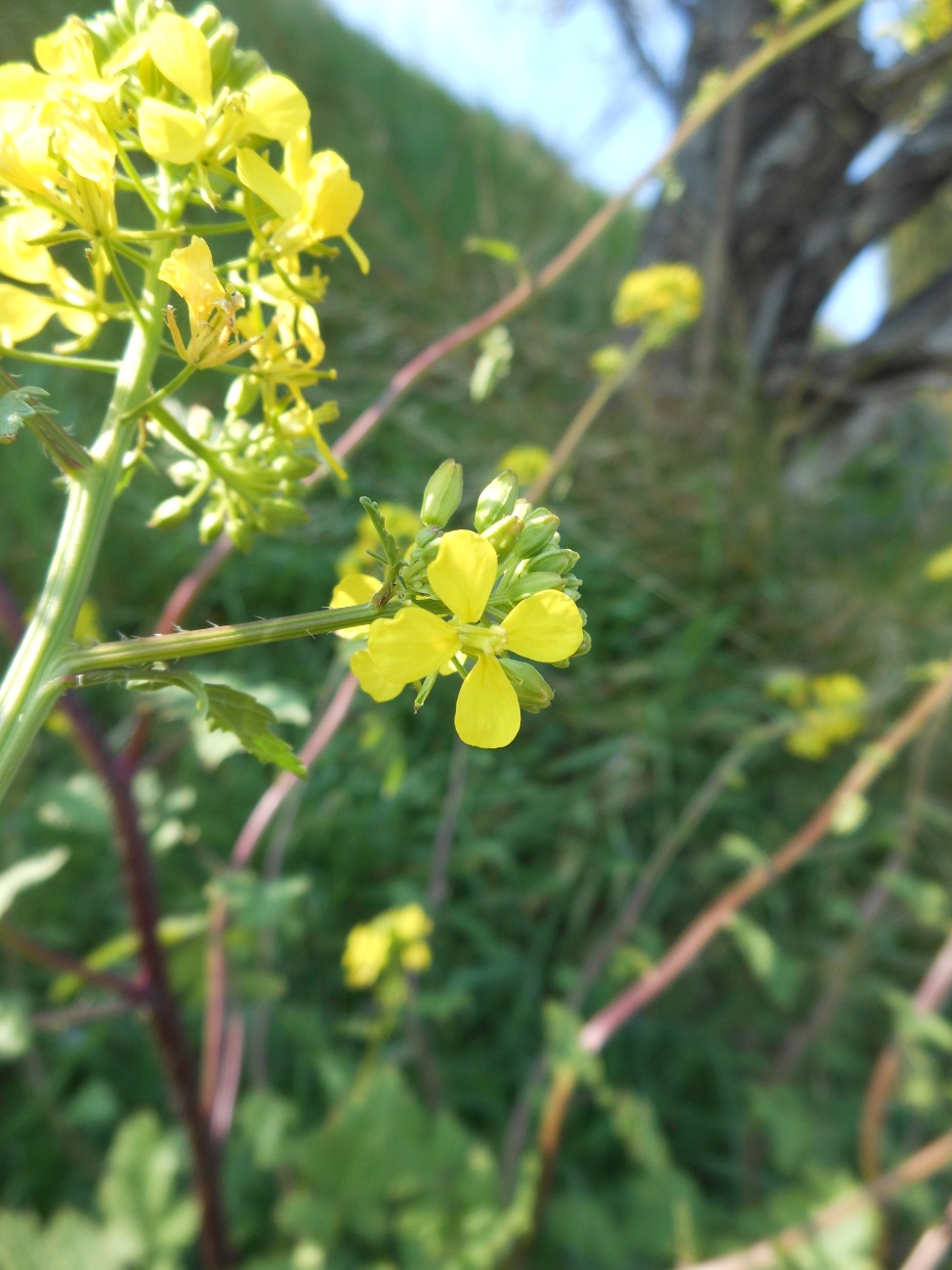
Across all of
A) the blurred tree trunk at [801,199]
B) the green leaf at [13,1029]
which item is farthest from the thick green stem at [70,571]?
the blurred tree trunk at [801,199]

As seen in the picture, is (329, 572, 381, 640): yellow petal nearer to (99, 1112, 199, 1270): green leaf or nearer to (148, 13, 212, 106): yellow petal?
(148, 13, 212, 106): yellow petal

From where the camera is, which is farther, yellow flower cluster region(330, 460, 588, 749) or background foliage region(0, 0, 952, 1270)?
background foliage region(0, 0, 952, 1270)

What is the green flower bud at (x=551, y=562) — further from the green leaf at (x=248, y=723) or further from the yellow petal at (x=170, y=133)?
the yellow petal at (x=170, y=133)

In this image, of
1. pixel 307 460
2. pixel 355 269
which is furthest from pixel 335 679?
pixel 355 269

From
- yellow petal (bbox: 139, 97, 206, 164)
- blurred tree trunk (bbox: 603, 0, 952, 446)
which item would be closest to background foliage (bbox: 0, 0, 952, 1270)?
blurred tree trunk (bbox: 603, 0, 952, 446)

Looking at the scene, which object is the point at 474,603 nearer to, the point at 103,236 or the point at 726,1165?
the point at 103,236

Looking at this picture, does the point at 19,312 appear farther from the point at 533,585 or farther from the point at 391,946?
the point at 391,946
